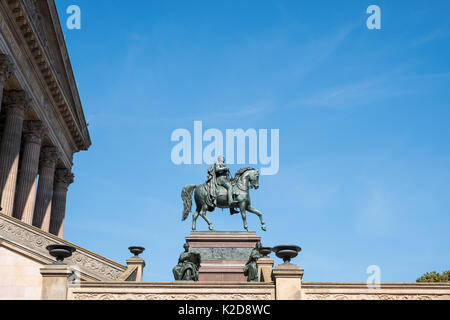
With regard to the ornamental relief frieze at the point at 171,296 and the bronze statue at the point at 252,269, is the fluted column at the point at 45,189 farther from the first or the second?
the ornamental relief frieze at the point at 171,296

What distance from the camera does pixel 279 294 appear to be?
47.6 ft

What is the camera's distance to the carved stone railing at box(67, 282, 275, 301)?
14.6m

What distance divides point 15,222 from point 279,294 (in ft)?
42.2

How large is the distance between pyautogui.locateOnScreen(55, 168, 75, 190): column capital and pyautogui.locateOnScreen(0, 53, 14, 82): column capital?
1854 centimetres

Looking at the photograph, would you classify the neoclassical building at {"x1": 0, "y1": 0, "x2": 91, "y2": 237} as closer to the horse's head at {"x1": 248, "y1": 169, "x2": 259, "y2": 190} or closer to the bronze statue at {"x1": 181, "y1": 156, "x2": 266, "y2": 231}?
the bronze statue at {"x1": 181, "y1": 156, "x2": 266, "y2": 231}

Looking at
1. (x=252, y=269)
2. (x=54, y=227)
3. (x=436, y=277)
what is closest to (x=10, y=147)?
(x=54, y=227)

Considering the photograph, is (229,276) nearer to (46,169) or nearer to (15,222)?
(15,222)

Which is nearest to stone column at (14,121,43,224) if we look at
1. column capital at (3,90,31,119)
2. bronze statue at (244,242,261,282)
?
column capital at (3,90,31,119)

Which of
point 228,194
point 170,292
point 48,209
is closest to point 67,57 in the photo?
point 48,209

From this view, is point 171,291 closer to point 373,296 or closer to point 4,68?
point 373,296

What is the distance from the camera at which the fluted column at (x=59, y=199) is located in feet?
156

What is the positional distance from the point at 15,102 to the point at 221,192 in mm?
15550

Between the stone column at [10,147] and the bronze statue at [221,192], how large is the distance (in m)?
10.9

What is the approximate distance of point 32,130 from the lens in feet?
129
